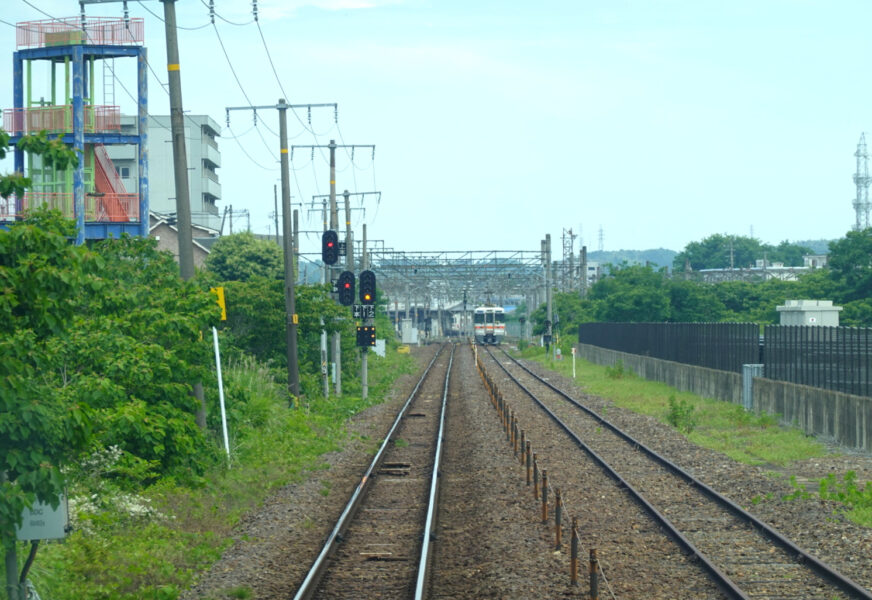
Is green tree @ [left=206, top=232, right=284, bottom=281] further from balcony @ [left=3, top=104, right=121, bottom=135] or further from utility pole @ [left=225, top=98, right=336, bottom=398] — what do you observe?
utility pole @ [left=225, top=98, right=336, bottom=398]

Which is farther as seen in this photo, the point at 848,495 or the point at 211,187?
the point at 211,187

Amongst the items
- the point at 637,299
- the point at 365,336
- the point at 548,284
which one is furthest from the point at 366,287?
the point at 548,284

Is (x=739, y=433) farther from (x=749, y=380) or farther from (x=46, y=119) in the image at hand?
(x=46, y=119)

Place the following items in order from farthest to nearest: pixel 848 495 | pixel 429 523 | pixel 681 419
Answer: pixel 681 419, pixel 848 495, pixel 429 523

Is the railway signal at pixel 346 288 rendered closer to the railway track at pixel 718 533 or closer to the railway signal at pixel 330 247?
the railway signal at pixel 330 247

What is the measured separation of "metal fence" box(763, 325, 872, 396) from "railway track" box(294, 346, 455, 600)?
8710 millimetres

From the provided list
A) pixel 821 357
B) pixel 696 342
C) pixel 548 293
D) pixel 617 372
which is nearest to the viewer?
pixel 821 357

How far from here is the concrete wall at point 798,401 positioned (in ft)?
65.4

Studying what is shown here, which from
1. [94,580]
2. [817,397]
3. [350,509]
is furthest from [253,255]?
[94,580]

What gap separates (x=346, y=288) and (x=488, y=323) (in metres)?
58.9

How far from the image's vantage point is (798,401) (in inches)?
927

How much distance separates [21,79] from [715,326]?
22.2m

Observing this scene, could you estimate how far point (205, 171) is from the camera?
238ft

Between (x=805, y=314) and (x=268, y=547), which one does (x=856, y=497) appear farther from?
(x=805, y=314)
